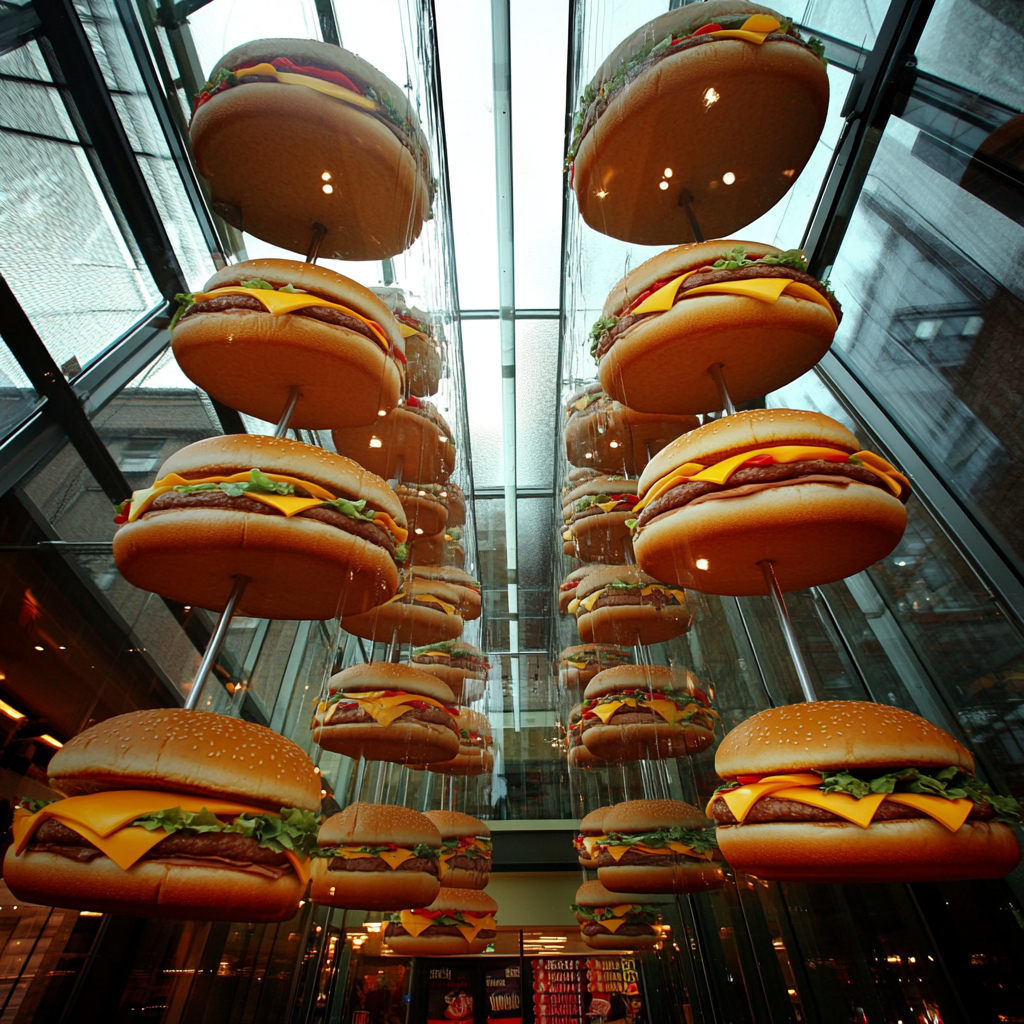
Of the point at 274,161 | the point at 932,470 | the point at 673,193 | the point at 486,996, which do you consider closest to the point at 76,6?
the point at 274,161

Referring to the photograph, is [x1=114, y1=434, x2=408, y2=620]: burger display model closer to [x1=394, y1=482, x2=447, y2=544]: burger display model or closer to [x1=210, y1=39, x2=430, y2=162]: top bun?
[x1=210, y1=39, x2=430, y2=162]: top bun

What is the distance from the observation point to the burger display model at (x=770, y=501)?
2.50 metres

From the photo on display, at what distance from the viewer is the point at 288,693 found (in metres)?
5.34

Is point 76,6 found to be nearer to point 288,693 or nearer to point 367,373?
→ point 367,373

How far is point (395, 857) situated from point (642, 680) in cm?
229

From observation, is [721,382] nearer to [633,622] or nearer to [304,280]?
[304,280]

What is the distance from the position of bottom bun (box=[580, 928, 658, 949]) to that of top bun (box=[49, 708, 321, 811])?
602cm

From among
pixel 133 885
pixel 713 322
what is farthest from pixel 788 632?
pixel 133 885

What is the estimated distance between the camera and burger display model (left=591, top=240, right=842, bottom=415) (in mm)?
2908

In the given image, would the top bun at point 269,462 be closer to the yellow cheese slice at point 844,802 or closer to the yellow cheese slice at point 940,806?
the yellow cheese slice at point 844,802

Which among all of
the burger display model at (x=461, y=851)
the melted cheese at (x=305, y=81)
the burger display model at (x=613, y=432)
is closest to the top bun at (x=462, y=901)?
the burger display model at (x=461, y=851)

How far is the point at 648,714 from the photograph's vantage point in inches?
193

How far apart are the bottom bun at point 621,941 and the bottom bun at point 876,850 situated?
18.6 feet

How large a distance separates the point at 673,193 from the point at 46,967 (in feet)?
16.9
